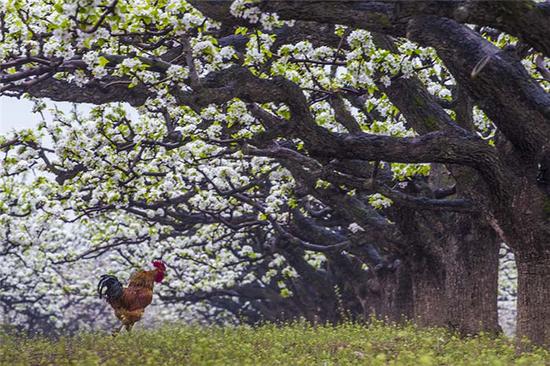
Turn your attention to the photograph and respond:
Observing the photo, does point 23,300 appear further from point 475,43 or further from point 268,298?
point 475,43

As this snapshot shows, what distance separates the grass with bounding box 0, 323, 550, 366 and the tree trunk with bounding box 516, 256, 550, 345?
0.50 meters

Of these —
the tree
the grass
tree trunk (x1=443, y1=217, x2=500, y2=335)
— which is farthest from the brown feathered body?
tree trunk (x1=443, y1=217, x2=500, y2=335)

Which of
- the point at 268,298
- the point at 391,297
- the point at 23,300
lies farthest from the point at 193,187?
the point at 23,300

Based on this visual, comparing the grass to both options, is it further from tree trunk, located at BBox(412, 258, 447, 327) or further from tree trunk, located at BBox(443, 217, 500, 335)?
tree trunk, located at BBox(412, 258, 447, 327)

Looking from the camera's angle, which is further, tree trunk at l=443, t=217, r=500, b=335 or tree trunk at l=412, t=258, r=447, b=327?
tree trunk at l=412, t=258, r=447, b=327

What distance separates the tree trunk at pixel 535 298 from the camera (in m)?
14.6

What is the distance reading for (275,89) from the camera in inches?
535

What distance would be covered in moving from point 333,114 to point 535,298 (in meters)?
6.76

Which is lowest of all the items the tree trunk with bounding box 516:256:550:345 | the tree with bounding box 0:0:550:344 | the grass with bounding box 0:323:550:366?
the grass with bounding box 0:323:550:366

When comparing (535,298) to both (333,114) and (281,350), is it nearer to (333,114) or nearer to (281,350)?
(281,350)

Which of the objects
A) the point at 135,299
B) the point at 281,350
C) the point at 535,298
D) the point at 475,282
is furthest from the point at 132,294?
the point at 535,298

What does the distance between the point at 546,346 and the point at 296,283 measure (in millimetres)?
21057

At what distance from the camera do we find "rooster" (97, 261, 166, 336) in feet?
63.1

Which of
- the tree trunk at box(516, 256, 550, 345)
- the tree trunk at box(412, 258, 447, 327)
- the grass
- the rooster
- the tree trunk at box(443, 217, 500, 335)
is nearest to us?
the grass
